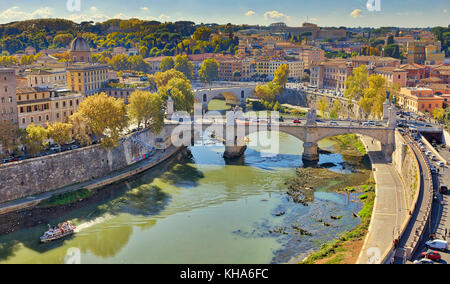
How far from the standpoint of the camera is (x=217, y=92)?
53.8 metres

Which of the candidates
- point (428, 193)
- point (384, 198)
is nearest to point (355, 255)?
point (428, 193)

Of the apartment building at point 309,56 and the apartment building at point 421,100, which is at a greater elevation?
the apartment building at point 309,56

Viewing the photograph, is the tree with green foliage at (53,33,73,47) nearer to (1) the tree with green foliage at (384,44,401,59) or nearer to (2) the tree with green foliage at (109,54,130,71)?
(2) the tree with green foliage at (109,54,130,71)

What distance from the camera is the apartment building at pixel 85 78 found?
38594mm

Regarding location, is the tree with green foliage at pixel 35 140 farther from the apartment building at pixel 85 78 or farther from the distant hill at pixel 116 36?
the distant hill at pixel 116 36

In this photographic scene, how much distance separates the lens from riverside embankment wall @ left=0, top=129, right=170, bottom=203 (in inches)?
909

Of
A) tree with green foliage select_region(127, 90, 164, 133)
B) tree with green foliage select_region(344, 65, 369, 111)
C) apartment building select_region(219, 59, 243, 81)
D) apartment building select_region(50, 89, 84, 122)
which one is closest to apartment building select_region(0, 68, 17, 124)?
apartment building select_region(50, 89, 84, 122)

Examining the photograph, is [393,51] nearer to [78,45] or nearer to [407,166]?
[78,45]

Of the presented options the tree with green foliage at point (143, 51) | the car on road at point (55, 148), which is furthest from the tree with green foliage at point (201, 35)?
the car on road at point (55, 148)

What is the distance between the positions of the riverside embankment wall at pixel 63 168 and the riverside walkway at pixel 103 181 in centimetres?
37

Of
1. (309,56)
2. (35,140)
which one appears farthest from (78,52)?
(309,56)

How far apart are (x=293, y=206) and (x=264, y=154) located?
1003 cm

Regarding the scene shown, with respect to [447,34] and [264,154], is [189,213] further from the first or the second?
[447,34]

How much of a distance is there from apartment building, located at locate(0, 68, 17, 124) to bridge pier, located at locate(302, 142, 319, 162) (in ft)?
54.5
